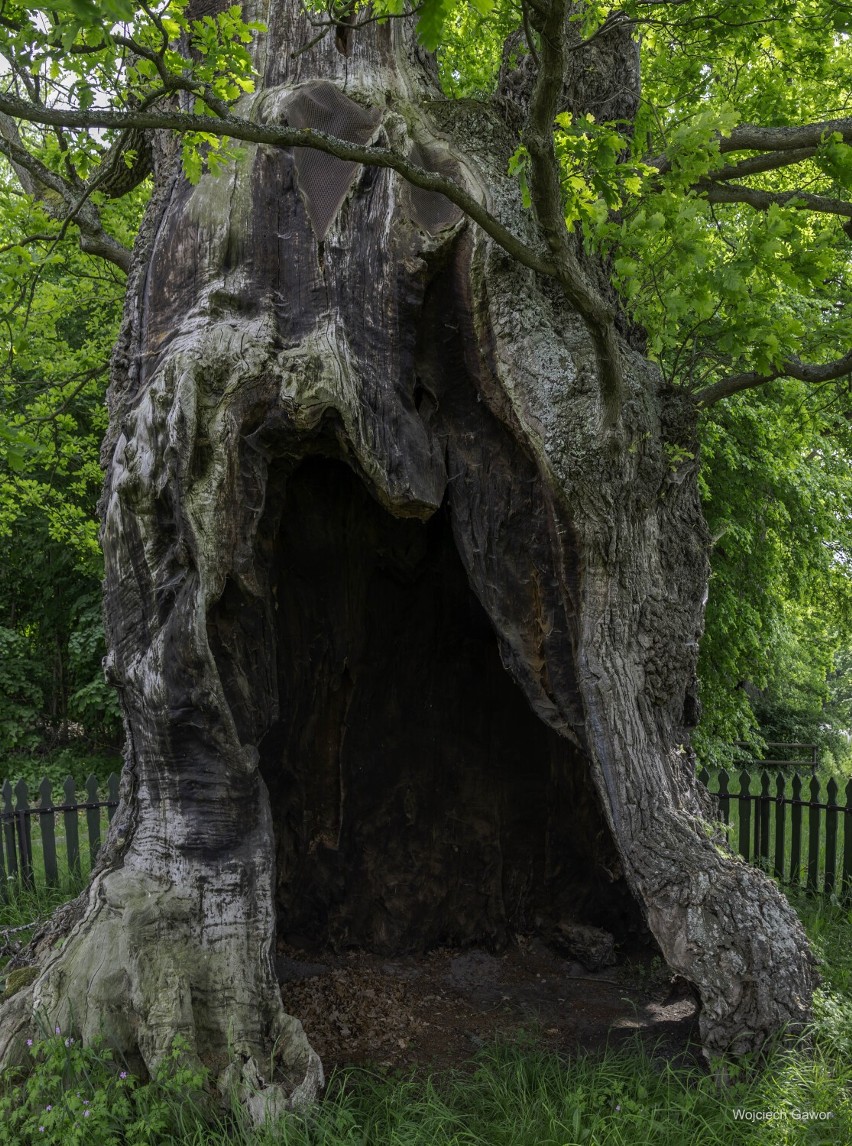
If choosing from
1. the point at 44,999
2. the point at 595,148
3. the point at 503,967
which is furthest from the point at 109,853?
the point at 595,148

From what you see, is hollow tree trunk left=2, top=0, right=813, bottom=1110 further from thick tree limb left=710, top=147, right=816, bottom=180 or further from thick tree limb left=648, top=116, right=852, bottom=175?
thick tree limb left=710, top=147, right=816, bottom=180

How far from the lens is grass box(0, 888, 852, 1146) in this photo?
351 centimetres

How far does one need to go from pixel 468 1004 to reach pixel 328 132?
4.83m

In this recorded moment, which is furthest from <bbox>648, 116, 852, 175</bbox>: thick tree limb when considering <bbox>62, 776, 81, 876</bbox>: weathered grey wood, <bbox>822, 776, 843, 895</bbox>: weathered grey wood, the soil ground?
<bbox>62, 776, 81, 876</bbox>: weathered grey wood

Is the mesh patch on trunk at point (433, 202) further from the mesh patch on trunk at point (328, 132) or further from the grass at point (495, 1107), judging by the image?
the grass at point (495, 1107)

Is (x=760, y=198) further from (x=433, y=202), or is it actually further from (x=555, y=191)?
(x=555, y=191)

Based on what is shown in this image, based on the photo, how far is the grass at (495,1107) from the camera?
138 inches

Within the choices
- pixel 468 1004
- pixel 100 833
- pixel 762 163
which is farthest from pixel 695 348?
pixel 100 833

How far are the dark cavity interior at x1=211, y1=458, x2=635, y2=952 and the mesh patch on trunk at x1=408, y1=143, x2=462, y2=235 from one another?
154 centimetres

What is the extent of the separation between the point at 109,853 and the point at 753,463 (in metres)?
7.83

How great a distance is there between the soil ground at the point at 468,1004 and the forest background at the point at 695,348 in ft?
9.85

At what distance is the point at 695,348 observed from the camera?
5133 millimetres

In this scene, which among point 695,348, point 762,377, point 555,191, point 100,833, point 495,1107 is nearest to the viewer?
point 555,191

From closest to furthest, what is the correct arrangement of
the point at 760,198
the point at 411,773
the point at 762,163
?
the point at 411,773, the point at 762,163, the point at 760,198
